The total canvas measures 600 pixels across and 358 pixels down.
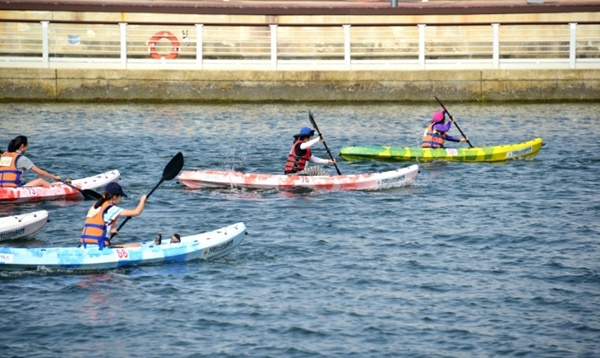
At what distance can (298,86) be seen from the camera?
119 ft

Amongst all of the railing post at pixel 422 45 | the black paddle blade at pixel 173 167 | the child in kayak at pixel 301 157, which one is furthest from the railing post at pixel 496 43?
the black paddle blade at pixel 173 167

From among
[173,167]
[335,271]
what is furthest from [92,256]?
[335,271]

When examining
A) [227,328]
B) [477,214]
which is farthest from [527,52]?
[227,328]

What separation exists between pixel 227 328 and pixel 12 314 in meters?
2.76

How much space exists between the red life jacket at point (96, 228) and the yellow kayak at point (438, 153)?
11.1 meters

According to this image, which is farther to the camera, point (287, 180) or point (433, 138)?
point (433, 138)

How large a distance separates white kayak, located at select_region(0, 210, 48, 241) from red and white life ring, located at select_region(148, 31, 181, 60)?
18.3 meters

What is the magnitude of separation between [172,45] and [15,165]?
55.9ft

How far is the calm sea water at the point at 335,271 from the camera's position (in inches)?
543

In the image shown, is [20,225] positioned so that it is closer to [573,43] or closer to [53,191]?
[53,191]

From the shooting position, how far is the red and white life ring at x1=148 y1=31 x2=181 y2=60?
120 ft

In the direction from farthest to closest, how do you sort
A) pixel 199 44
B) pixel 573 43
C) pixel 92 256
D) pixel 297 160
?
pixel 199 44 < pixel 573 43 < pixel 297 160 < pixel 92 256

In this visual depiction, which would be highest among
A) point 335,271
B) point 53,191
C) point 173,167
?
point 173,167

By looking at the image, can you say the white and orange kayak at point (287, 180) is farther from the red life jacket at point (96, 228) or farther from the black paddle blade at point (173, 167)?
the red life jacket at point (96, 228)
